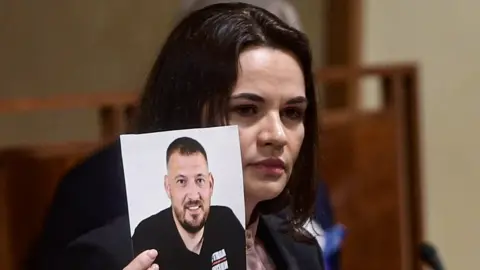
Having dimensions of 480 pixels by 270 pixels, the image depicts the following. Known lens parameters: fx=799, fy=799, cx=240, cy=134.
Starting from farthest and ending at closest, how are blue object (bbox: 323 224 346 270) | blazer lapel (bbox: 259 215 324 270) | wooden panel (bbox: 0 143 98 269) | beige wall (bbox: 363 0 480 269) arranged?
beige wall (bbox: 363 0 480 269)
wooden panel (bbox: 0 143 98 269)
blue object (bbox: 323 224 346 270)
blazer lapel (bbox: 259 215 324 270)

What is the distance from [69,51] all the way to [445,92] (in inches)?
33.7

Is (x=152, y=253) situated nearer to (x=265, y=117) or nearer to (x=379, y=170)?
(x=265, y=117)

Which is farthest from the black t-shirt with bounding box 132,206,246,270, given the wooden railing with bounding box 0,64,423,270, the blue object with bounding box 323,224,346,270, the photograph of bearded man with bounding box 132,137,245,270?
the wooden railing with bounding box 0,64,423,270

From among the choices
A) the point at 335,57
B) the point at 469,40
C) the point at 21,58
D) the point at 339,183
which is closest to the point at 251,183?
the point at 21,58

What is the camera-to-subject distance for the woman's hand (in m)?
0.52

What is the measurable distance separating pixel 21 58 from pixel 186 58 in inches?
31.5

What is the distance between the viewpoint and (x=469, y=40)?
1.76 meters

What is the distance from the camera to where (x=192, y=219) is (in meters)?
0.54

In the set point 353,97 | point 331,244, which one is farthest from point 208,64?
point 353,97

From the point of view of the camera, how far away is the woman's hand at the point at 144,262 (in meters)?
0.52

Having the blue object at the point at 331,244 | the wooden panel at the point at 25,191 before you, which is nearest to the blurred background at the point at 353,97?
the wooden panel at the point at 25,191

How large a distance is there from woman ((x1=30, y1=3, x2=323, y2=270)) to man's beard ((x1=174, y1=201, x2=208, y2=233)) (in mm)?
40

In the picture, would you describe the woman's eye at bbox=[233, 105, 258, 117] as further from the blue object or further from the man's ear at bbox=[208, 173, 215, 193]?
the blue object

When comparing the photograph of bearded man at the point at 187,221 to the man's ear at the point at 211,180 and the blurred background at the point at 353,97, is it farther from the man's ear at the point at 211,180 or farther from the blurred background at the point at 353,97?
the blurred background at the point at 353,97
